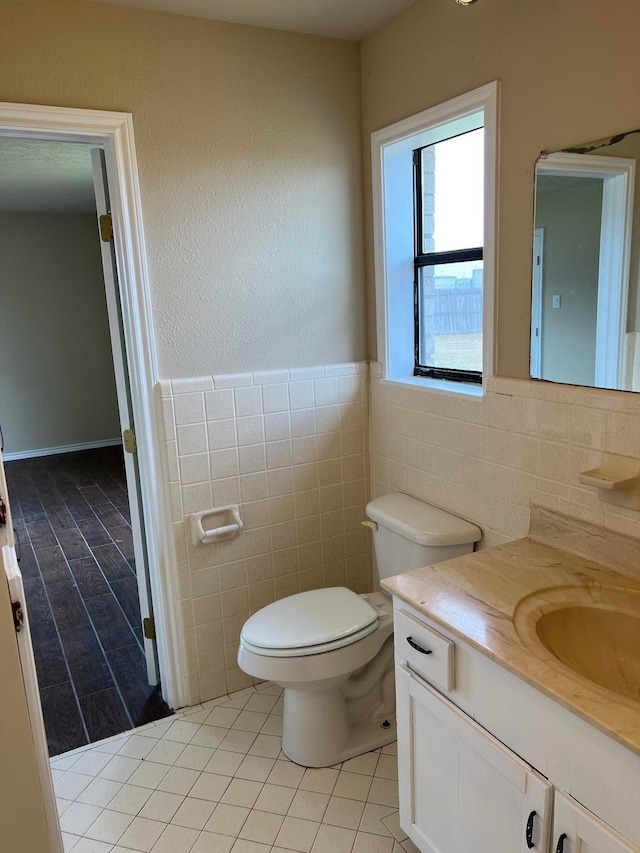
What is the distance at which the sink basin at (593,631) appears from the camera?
4.56 feet

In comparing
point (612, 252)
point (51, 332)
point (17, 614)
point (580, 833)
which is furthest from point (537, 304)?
point (51, 332)

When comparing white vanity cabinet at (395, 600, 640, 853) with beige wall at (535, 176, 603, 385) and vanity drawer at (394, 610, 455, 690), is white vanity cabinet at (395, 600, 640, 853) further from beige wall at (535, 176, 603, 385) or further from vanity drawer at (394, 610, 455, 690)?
beige wall at (535, 176, 603, 385)

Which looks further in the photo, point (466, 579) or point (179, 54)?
point (179, 54)

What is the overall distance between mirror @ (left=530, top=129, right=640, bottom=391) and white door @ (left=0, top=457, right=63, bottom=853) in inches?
55.4

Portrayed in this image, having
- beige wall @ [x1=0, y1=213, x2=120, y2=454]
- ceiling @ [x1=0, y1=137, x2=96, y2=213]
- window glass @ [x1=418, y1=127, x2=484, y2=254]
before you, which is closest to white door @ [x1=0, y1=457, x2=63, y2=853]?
window glass @ [x1=418, y1=127, x2=484, y2=254]

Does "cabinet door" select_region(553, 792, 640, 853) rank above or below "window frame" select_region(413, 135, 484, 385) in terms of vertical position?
below

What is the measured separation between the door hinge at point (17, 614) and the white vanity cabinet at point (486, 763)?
0.87 meters

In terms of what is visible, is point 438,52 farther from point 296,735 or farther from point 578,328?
point 296,735

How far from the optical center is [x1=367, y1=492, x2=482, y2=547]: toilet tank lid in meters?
2.04

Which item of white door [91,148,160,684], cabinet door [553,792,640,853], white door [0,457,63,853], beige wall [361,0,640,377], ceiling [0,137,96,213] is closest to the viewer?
cabinet door [553,792,640,853]

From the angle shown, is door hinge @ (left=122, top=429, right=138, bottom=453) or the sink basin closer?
the sink basin

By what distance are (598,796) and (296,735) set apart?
1.24m

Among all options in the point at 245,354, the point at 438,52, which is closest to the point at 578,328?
the point at 438,52

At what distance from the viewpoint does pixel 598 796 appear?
109 centimetres
